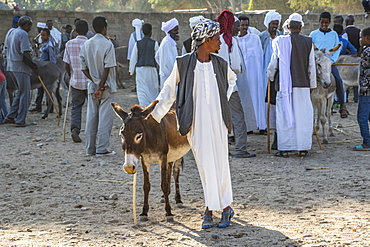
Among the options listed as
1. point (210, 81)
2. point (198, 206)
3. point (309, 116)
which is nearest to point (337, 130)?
point (309, 116)

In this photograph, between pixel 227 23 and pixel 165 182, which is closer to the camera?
pixel 165 182

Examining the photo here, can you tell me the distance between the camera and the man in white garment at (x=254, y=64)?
30.6 ft

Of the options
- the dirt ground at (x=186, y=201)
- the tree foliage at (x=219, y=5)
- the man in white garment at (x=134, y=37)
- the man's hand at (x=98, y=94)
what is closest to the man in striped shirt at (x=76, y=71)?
the dirt ground at (x=186, y=201)

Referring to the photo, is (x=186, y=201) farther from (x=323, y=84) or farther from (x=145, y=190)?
(x=323, y=84)

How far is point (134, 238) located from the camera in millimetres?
4715

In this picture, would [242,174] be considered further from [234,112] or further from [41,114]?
[41,114]

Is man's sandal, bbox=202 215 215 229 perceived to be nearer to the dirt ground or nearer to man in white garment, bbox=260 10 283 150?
the dirt ground

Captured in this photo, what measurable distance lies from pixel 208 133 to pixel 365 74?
4385 mm

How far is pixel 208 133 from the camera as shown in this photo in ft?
15.8

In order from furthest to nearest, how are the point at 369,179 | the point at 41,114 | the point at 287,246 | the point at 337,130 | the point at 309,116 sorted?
1. the point at 41,114
2. the point at 337,130
3. the point at 309,116
4. the point at 369,179
5. the point at 287,246

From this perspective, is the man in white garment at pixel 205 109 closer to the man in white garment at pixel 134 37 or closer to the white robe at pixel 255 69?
the white robe at pixel 255 69

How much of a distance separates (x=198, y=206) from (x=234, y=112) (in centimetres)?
265

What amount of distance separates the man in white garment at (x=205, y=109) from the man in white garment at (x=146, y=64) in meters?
5.67

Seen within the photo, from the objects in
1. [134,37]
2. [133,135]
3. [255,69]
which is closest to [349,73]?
[255,69]
